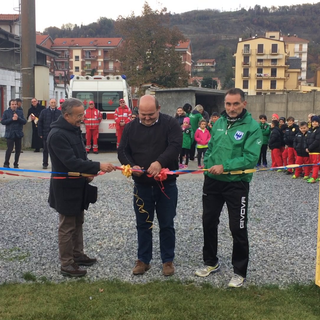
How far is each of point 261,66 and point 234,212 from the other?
104 meters

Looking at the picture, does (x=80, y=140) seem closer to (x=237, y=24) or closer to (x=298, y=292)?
(x=298, y=292)

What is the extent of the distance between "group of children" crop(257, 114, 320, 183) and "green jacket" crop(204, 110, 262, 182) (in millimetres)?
6239

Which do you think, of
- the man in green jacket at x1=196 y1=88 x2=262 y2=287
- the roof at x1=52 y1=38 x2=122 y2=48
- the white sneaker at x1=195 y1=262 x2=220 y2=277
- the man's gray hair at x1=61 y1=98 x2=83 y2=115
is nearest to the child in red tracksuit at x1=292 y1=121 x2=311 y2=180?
the white sneaker at x1=195 y1=262 x2=220 y2=277

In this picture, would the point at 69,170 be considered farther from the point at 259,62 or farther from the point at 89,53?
the point at 89,53

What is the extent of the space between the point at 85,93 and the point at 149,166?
548 inches

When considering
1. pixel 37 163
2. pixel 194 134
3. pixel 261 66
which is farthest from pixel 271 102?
pixel 261 66

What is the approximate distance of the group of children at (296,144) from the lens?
36.2 feet

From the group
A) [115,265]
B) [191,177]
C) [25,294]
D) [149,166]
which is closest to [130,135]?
[149,166]

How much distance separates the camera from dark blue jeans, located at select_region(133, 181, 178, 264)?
495 cm

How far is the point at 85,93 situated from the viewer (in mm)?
18188

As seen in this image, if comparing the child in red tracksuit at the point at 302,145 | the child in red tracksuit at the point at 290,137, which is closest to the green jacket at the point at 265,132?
the child in red tracksuit at the point at 290,137

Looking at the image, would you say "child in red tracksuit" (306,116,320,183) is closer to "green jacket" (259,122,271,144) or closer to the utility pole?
"green jacket" (259,122,271,144)

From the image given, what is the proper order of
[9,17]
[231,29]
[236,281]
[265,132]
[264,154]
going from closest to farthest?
[236,281] < [265,132] < [264,154] < [9,17] < [231,29]

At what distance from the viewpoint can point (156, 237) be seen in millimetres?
6445
